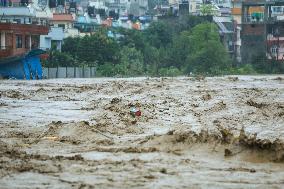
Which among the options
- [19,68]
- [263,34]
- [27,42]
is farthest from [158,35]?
[19,68]

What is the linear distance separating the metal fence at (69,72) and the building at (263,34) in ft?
57.0

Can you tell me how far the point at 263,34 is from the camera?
210ft

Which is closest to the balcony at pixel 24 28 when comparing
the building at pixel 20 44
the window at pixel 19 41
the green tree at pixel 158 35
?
the building at pixel 20 44

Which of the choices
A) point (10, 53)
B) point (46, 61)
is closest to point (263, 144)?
point (10, 53)

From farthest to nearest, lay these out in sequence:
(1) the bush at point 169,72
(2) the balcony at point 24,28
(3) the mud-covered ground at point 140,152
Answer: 1. (1) the bush at point 169,72
2. (2) the balcony at point 24,28
3. (3) the mud-covered ground at point 140,152

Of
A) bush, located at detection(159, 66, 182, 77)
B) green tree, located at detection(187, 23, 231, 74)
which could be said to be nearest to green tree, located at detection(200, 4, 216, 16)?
green tree, located at detection(187, 23, 231, 74)

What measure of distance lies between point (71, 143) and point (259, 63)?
53.6 metres

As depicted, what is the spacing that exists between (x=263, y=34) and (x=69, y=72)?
2119 cm

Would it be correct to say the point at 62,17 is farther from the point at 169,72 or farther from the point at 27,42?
the point at 27,42

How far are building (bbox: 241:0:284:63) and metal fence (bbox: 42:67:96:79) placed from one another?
57.0 ft

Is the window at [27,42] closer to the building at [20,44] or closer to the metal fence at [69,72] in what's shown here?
the building at [20,44]

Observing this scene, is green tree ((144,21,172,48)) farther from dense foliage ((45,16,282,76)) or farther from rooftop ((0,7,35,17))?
rooftop ((0,7,35,17))

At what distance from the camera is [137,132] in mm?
11484

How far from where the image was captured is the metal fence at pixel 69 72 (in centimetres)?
4956
